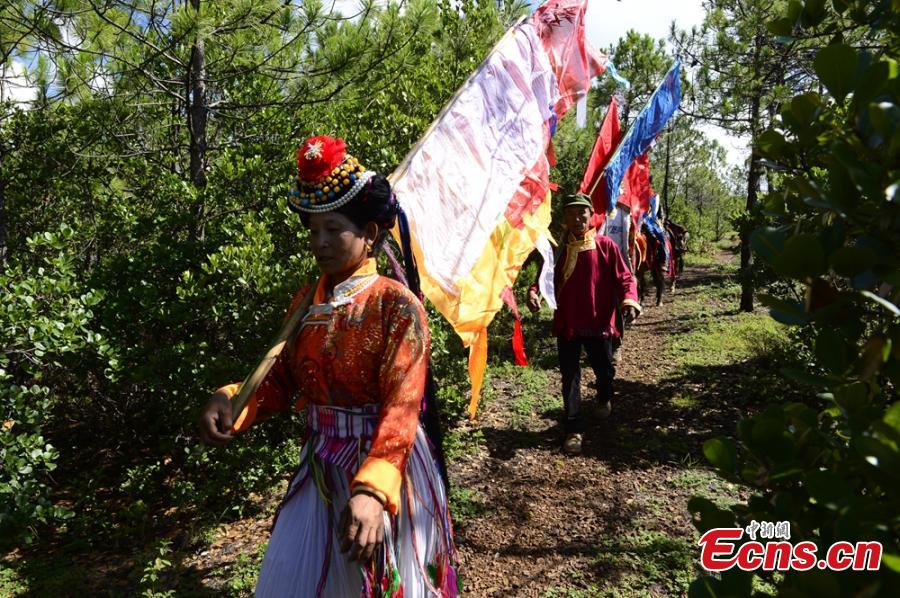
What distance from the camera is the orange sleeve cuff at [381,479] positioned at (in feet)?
5.35

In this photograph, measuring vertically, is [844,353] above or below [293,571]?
above

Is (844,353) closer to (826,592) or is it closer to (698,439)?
(826,592)

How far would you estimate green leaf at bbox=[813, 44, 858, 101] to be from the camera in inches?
34.8

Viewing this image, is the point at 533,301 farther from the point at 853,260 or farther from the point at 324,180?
the point at 853,260

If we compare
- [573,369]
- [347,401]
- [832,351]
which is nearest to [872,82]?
[832,351]

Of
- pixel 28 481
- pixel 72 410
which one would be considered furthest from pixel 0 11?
pixel 28 481

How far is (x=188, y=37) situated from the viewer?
361cm

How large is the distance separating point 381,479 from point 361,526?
139mm

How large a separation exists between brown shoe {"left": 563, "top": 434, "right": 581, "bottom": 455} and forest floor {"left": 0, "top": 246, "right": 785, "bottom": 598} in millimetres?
102

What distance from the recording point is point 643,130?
6469 millimetres

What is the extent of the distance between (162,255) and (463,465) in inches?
104

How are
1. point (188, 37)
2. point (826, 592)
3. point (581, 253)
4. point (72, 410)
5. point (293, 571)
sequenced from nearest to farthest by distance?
point (826, 592) → point (293, 571) → point (188, 37) → point (72, 410) → point (581, 253)

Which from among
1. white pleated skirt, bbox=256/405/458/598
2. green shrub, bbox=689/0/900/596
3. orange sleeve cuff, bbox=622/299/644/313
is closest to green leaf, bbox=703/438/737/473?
green shrub, bbox=689/0/900/596

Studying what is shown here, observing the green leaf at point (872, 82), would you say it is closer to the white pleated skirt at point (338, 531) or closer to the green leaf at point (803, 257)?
the green leaf at point (803, 257)
